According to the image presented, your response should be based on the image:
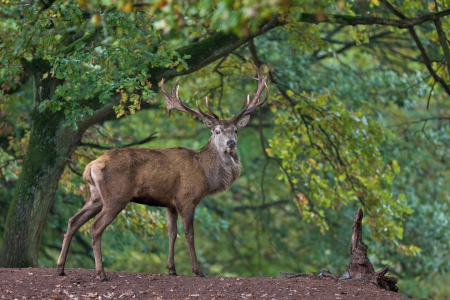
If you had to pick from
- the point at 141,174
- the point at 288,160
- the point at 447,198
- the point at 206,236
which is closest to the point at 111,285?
the point at 141,174

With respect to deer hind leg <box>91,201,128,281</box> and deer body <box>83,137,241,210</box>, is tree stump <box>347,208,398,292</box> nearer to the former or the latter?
deer body <box>83,137,241,210</box>

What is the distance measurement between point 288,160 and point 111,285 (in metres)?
6.26

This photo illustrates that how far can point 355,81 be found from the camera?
16.4 metres

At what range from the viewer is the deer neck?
8.85 m

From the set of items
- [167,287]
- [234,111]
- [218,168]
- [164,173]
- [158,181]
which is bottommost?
[167,287]

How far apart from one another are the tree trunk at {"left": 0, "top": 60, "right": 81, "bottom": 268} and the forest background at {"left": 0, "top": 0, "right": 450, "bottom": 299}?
19 mm

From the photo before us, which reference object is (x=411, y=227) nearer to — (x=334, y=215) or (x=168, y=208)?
(x=334, y=215)

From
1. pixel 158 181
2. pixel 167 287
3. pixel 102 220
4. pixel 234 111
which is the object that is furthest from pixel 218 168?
pixel 234 111

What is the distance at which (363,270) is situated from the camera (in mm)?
7824

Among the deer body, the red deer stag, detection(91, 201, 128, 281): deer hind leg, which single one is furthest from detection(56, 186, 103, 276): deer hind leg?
detection(91, 201, 128, 281): deer hind leg

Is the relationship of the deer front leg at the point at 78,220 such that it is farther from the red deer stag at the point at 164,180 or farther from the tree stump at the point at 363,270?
the tree stump at the point at 363,270

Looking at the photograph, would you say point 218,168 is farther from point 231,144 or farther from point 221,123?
point 221,123

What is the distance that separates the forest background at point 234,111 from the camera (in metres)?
7.90

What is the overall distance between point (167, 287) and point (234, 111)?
12016mm
